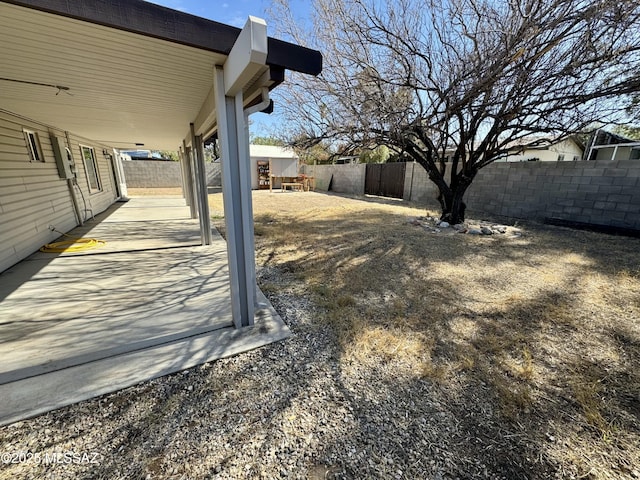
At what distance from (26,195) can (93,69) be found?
3.30 meters

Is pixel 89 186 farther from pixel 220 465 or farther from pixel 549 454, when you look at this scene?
pixel 549 454

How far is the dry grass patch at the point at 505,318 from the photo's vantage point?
Answer: 1.63m

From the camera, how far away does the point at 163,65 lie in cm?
214

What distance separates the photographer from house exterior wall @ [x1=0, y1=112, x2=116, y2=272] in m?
3.68

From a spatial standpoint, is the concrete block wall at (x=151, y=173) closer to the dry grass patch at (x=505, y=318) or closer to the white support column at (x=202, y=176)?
the white support column at (x=202, y=176)

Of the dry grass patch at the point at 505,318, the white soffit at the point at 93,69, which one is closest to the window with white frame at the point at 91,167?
the white soffit at the point at 93,69

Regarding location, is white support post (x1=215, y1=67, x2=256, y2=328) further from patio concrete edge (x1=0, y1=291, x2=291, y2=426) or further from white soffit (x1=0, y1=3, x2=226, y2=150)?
white soffit (x1=0, y1=3, x2=226, y2=150)

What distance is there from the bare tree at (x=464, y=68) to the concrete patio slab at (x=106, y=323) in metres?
3.70

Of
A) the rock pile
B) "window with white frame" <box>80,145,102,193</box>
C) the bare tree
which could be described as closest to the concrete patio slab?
the bare tree

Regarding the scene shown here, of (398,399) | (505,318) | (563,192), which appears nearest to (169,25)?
(398,399)

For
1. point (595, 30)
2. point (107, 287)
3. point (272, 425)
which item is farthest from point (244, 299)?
point (595, 30)

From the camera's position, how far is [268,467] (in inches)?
51.1

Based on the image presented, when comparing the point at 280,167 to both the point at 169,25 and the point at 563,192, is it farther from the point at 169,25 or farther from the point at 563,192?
the point at 169,25

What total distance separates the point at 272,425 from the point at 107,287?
9.17 ft
